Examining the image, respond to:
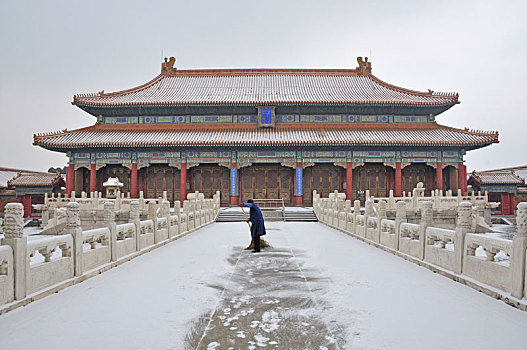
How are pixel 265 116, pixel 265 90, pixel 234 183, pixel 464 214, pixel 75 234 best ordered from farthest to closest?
pixel 265 90 → pixel 265 116 → pixel 234 183 → pixel 464 214 → pixel 75 234

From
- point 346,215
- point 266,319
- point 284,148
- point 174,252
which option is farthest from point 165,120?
point 266,319

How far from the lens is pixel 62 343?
13.2ft

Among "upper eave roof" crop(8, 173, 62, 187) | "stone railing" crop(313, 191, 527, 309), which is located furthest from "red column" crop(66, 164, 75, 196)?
"stone railing" crop(313, 191, 527, 309)

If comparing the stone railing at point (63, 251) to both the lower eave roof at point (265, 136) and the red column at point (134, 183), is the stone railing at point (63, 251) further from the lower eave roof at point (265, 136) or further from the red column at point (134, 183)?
the red column at point (134, 183)

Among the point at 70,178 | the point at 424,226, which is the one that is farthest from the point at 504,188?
the point at 70,178

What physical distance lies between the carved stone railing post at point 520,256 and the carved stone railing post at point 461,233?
4.61ft

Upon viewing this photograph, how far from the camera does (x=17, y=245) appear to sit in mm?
5305

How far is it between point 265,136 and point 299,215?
307 inches

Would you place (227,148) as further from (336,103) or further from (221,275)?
(221,275)

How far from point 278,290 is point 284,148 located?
73.2ft

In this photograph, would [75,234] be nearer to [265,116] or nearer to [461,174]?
[265,116]

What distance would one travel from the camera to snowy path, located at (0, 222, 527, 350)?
4066 millimetres

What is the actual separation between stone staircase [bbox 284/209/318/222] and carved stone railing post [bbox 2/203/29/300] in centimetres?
1737

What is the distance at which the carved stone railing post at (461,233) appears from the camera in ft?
22.4
